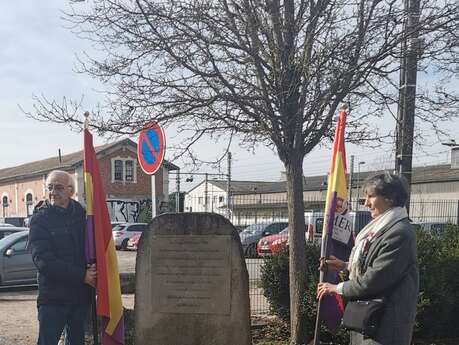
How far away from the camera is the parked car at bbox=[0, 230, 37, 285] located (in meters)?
12.7

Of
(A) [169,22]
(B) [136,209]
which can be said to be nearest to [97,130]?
(A) [169,22]

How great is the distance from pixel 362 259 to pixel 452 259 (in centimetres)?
382

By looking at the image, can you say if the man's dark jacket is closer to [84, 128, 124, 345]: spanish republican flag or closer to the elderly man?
the elderly man

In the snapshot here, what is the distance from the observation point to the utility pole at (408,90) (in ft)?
19.0

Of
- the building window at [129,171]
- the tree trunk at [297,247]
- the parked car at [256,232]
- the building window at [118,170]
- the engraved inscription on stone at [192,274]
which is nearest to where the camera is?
the engraved inscription on stone at [192,274]

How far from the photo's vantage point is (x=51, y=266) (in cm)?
402

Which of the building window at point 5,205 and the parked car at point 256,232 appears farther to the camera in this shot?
the building window at point 5,205

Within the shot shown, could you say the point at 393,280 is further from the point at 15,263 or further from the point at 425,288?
the point at 15,263

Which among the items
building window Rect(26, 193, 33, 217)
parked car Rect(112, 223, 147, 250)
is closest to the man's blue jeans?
parked car Rect(112, 223, 147, 250)

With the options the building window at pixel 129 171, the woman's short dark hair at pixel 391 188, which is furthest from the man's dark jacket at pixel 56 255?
the building window at pixel 129 171

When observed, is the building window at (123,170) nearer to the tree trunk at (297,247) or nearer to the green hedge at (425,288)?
the green hedge at (425,288)

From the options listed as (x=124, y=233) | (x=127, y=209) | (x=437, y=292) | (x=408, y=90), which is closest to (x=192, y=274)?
(x=437, y=292)

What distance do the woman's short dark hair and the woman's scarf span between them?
0.06m

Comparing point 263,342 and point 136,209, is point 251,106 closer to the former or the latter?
point 263,342
